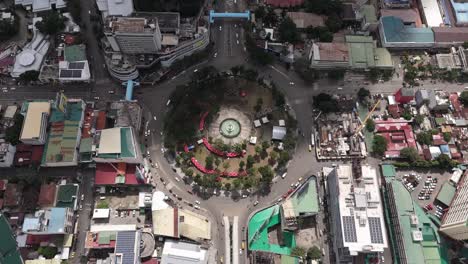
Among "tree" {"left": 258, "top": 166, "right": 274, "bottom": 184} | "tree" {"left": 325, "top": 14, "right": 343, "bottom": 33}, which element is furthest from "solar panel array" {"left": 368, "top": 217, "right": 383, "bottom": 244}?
"tree" {"left": 325, "top": 14, "right": 343, "bottom": 33}

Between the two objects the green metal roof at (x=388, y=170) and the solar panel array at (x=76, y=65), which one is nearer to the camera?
the green metal roof at (x=388, y=170)

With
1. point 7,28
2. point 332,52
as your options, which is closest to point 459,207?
point 332,52

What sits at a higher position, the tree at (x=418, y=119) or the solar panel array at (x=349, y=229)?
the tree at (x=418, y=119)

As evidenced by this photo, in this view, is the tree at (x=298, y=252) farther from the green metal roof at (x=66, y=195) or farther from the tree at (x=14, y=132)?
the tree at (x=14, y=132)

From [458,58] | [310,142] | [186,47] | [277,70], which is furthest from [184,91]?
[458,58]

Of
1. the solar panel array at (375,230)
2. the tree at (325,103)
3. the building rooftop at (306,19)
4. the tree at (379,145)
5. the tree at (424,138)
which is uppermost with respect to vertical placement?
the building rooftop at (306,19)

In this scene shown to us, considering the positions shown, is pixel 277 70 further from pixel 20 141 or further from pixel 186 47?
pixel 20 141

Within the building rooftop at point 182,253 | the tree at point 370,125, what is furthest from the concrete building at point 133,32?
the tree at point 370,125
